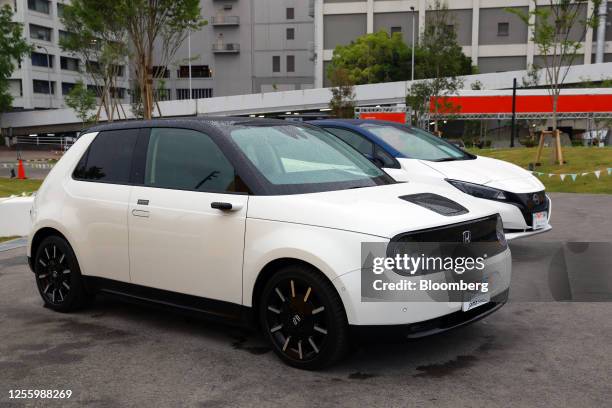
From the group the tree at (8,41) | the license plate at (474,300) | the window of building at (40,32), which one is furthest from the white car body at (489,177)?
the window of building at (40,32)

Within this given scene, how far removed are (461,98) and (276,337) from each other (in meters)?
38.7

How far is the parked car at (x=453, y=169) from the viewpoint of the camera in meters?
7.23

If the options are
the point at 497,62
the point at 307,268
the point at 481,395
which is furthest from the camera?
the point at 497,62

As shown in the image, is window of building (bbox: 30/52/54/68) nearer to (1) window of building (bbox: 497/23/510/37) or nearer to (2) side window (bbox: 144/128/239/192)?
(1) window of building (bbox: 497/23/510/37)

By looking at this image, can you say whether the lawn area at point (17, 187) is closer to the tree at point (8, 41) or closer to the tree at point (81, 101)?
the tree at point (81, 101)

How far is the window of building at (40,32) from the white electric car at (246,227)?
77303 mm

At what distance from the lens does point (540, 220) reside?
7414 mm

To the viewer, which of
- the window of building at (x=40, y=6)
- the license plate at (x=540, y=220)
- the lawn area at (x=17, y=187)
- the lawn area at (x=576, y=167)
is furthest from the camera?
the window of building at (x=40, y=6)

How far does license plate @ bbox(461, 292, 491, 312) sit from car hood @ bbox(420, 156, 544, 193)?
3.30 metres

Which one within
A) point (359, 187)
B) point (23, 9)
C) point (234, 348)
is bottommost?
point (234, 348)

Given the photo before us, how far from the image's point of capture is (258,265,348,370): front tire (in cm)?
385

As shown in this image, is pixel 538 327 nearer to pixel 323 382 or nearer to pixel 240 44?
pixel 323 382

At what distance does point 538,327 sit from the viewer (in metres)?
5.02

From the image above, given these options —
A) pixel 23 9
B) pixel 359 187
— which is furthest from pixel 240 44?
pixel 359 187
